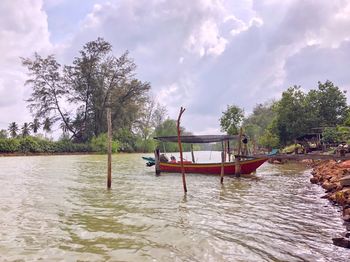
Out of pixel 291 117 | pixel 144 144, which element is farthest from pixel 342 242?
pixel 144 144

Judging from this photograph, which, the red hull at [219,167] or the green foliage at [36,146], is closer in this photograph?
the red hull at [219,167]

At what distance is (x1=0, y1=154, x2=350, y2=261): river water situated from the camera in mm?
5570

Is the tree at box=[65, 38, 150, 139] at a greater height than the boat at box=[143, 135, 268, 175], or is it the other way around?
the tree at box=[65, 38, 150, 139]

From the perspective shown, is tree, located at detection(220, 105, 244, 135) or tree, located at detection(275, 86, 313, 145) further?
tree, located at detection(220, 105, 244, 135)

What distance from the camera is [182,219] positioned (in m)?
8.14

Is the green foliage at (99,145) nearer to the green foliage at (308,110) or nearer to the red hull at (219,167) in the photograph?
the green foliage at (308,110)

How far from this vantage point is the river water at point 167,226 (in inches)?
219

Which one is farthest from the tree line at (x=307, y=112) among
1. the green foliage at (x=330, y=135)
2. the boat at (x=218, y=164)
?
the boat at (x=218, y=164)

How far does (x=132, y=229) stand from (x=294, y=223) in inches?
153

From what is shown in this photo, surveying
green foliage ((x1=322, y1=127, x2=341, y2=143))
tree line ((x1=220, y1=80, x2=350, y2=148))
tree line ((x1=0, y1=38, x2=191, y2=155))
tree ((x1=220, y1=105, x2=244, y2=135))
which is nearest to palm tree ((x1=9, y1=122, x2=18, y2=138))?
tree line ((x1=0, y1=38, x2=191, y2=155))

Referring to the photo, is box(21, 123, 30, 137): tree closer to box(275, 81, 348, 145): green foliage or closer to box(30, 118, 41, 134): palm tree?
box(30, 118, 41, 134): palm tree

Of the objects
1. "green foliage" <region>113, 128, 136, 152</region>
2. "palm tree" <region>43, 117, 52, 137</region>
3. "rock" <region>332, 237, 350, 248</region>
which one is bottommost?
"rock" <region>332, 237, 350, 248</region>

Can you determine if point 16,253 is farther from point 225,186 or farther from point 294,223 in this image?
point 225,186

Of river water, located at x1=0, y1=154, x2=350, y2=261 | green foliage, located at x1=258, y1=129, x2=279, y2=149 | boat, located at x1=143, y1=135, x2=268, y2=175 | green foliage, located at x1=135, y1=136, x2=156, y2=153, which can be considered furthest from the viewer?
green foliage, located at x1=135, y1=136, x2=156, y2=153
